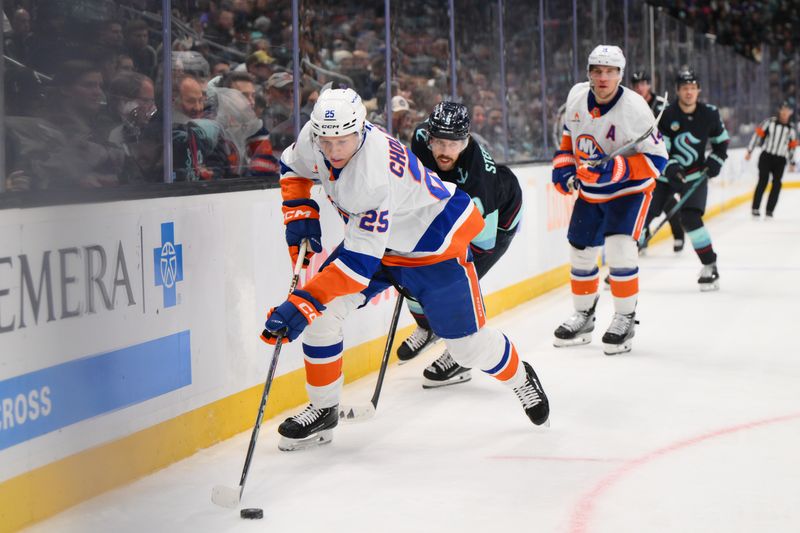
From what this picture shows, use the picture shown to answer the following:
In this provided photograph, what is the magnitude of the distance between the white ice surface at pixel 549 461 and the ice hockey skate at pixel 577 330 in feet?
0.23

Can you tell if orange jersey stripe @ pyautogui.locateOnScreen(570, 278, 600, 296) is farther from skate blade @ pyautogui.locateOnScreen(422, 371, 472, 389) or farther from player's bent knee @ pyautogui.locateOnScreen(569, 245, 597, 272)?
skate blade @ pyautogui.locateOnScreen(422, 371, 472, 389)

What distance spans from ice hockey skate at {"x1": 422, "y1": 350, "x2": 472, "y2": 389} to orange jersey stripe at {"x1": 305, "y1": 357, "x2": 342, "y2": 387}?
0.96m

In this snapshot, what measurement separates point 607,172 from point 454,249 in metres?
1.62

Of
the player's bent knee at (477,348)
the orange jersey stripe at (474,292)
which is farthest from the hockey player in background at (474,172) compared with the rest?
the player's bent knee at (477,348)

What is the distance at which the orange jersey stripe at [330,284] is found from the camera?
2.99 metres

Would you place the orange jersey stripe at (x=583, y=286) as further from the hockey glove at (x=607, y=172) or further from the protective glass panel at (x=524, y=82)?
the protective glass panel at (x=524, y=82)

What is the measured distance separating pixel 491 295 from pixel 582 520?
11.4 ft

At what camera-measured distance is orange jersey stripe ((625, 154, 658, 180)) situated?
15.6 ft

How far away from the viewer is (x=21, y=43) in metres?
2.75

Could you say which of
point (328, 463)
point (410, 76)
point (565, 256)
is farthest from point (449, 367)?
point (565, 256)

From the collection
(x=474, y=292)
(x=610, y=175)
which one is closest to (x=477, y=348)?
(x=474, y=292)

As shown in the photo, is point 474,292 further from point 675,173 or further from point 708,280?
point 708,280

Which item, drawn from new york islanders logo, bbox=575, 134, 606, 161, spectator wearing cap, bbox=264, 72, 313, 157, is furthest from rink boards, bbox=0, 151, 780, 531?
new york islanders logo, bbox=575, 134, 606, 161

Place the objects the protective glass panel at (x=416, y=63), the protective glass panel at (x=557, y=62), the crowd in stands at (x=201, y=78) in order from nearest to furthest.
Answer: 1. the crowd in stands at (x=201, y=78)
2. the protective glass panel at (x=416, y=63)
3. the protective glass panel at (x=557, y=62)
